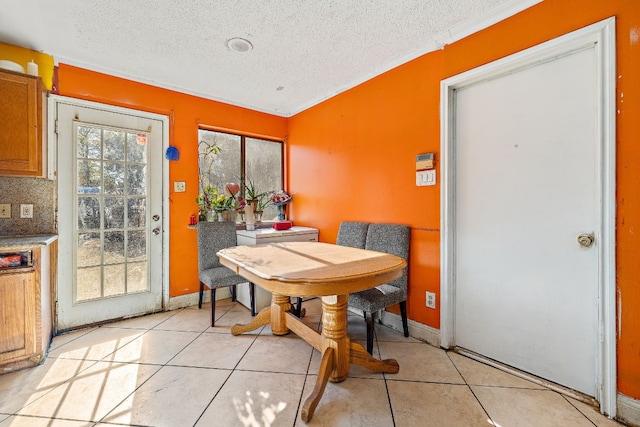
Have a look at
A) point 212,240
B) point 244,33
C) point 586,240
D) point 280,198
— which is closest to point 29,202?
point 212,240

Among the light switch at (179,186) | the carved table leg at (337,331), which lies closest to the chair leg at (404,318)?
the carved table leg at (337,331)

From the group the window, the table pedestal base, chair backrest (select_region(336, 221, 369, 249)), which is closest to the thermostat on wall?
chair backrest (select_region(336, 221, 369, 249))

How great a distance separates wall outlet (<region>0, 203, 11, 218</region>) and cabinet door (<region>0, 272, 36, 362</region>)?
0.68m

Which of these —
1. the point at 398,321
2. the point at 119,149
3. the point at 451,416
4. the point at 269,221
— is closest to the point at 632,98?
the point at 451,416

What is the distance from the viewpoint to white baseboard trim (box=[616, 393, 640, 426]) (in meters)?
1.46

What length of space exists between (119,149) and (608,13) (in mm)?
3859

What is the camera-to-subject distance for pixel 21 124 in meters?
2.13

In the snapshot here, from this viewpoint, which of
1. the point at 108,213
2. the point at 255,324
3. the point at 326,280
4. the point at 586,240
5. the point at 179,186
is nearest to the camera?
the point at 326,280

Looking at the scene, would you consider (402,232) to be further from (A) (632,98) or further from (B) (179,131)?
(B) (179,131)

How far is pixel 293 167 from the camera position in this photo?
399 centimetres

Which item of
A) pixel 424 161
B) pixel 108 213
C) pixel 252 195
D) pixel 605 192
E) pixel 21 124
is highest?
pixel 21 124

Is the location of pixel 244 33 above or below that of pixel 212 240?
above

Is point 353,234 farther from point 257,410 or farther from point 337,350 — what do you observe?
point 257,410

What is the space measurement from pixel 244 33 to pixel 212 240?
200cm
